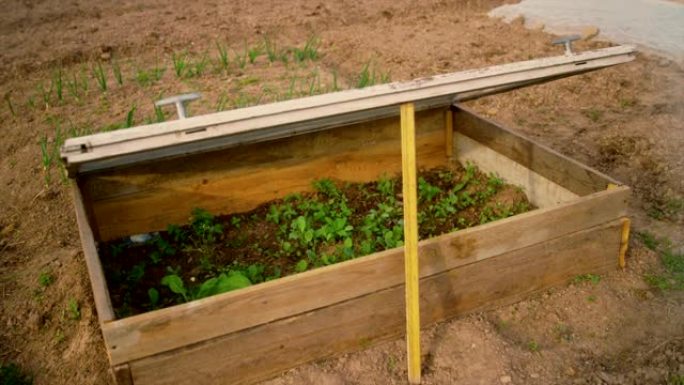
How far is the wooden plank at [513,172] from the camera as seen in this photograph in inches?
133

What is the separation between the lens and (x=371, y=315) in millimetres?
2613

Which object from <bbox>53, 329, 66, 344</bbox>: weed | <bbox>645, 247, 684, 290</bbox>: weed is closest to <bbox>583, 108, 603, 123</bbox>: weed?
<bbox>645, 247, 684, 290</bbox>: weed

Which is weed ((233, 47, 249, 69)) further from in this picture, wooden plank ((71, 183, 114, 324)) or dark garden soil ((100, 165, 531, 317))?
wooden plank ((71, 183, 114, 324))

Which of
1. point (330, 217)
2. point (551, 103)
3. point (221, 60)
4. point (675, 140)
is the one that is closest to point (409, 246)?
point (330, 217)

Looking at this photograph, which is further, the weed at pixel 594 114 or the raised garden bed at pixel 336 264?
the weed at pixel 594 114

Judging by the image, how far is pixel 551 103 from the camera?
5.33 m

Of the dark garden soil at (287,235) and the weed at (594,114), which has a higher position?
the dark garden soil at (287,235)

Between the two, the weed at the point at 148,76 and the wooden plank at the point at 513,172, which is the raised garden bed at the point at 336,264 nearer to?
the wooden plank at the point at 513,172

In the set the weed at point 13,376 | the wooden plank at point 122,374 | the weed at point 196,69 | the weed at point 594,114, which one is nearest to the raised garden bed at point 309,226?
the wooden plank at point 122,374

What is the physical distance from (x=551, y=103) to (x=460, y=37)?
1.93 metres

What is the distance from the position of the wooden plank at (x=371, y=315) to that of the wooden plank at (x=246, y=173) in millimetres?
1336

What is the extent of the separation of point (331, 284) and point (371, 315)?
10.2 inches

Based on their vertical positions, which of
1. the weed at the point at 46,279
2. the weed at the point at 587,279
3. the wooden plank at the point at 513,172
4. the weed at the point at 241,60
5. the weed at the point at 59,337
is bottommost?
the weed at the point at 587,279

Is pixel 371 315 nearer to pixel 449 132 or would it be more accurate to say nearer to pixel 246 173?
pixel 246 173
